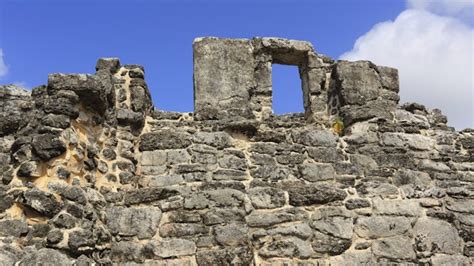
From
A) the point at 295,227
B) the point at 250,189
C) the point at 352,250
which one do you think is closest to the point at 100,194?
the point at 250,189

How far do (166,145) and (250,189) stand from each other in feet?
3.36

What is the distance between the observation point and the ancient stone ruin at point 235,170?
16.7 ft

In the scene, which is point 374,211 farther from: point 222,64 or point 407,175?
point 222,64

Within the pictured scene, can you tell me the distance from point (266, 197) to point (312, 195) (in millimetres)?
489

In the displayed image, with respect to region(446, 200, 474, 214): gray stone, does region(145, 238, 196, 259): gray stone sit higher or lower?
lower

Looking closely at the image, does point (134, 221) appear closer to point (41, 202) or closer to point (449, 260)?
point (41, 202)

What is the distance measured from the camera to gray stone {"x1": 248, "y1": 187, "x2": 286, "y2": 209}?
228 inches

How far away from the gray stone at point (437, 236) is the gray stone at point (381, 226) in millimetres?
147

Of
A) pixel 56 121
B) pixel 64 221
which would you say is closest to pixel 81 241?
pixel 64 221

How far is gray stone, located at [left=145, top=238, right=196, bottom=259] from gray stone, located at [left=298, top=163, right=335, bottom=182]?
1.50 metres

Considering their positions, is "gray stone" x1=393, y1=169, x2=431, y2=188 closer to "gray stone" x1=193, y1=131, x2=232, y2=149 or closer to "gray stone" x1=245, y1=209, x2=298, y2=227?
"gray stone" x1=245, y1=209, x2=298, y2=227

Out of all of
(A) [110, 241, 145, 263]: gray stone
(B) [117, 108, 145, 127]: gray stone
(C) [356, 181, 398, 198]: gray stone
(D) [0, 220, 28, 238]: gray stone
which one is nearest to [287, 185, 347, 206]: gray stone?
(C) [356, 181, 398, 198]: gray stone

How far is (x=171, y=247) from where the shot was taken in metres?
5.40

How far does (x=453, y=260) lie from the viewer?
593 cm
